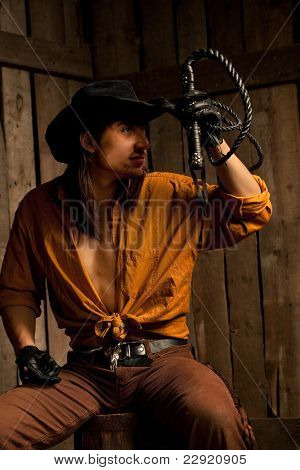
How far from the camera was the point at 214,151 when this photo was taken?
2.76 meters

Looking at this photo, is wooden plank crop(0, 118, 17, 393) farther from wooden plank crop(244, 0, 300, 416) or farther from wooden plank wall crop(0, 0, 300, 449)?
wooden plank crop(244, 0, 300, 416)

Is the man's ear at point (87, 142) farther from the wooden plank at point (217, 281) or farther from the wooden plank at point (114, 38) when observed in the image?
the wooden plank at point (114, 38)

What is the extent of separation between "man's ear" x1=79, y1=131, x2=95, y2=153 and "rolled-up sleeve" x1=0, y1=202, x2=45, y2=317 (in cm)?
37

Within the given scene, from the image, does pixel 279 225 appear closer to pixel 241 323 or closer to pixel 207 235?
pixel 241 323

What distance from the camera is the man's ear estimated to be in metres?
3.10

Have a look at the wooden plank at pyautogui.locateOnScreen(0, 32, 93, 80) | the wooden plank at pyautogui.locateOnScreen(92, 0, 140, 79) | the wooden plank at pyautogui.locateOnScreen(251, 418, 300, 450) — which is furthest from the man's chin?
the wooden plank at pyautogui.locateOnScreen(251, 418, 300, 450)

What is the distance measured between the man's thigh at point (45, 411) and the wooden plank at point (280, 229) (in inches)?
61.4

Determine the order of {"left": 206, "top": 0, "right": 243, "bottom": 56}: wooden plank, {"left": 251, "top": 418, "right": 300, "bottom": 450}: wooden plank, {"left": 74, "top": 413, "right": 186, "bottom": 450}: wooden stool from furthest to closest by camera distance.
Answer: {"left": 206, "top": 0, "right": 243, "bottom": 56}: wooden plank < {"left": 251, "top": 418, "right": 300, "bottom": 450}: wooden plank < {"left": 74, "top": 413, "right": 186, "bottom": 450}: wooden stool

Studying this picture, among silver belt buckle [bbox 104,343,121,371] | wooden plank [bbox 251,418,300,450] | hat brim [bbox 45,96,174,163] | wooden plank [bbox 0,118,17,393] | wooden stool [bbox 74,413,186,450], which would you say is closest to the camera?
wooden stool [bbox 74,413,186,450]

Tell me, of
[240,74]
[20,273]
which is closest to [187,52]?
[240,74]

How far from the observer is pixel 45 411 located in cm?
267

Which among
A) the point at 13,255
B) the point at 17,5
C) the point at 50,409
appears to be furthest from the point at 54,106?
the point at 50,409

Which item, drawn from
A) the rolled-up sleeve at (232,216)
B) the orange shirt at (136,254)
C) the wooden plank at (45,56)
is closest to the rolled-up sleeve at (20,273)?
the orange shirt at (136,254)

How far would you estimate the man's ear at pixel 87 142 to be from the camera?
10.2 ft
